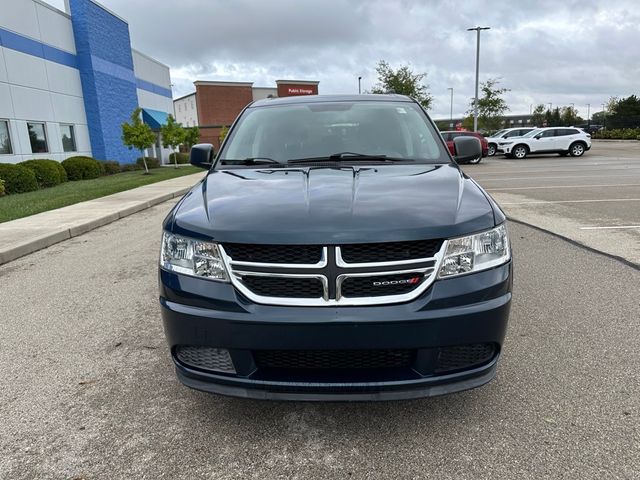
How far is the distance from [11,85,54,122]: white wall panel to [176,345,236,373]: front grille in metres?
19.5

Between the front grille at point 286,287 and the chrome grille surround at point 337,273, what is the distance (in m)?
0.02

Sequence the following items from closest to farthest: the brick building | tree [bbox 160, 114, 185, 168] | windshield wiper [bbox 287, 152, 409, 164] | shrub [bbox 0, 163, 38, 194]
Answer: windshield wiper [bbox 287, 152, 409, 164] < shrub [bbox 0, 163, 38, 194] < tree [bbox 160, 114, 185, 168] < the brick building

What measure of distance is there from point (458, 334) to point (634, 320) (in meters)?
2.42

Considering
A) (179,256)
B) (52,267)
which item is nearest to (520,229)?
(179,256)

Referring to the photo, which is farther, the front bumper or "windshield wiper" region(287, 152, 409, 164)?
"windshield wiper" region(287, 152, 409, 164)

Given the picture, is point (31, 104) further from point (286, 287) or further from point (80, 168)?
point (286, 287)

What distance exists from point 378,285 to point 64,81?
77.2 feet

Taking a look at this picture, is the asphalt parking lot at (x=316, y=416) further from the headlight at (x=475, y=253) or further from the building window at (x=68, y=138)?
the building window at (x=68, y=138)

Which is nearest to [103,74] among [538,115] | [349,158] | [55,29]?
[55,29]

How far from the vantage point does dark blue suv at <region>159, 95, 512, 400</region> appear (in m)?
2.05

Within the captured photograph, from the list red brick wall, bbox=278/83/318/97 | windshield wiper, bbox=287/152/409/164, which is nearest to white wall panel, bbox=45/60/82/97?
windshield wiper, bbox=287/152/409/164

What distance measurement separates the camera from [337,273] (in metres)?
2.06

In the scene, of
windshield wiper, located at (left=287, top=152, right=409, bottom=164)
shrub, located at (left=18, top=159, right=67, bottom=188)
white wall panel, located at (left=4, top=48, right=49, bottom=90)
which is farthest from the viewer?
white wall panel, located at (left=4, top=48, right=49, bottom=90)

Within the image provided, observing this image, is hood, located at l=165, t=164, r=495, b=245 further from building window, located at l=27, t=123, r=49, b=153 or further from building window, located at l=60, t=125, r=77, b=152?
building window, located at l=60, t=125, r=77, b=152
